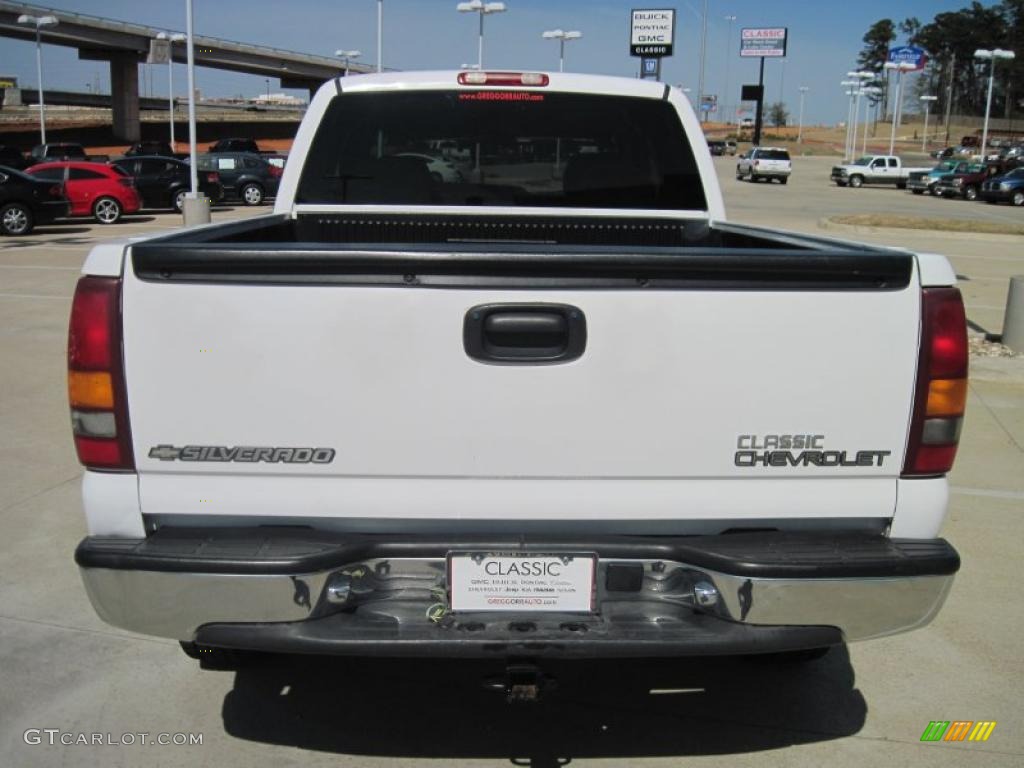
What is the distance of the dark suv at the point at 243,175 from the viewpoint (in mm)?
29719

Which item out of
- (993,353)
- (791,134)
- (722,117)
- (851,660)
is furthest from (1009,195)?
(722,117)

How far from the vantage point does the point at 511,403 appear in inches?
106

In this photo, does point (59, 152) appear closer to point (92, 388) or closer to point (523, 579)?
point (92, 388)

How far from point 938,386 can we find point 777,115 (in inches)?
6257

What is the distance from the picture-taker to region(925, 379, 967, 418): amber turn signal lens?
2.78 metres

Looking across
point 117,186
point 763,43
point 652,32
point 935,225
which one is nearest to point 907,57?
point 763,43

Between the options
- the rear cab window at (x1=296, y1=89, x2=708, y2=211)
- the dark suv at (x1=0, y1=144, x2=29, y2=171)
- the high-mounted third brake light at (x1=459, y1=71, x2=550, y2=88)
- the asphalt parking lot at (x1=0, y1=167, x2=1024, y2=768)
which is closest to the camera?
the asphalt parking lot at (x1=0, y1=167, x2=1024, y2=768)

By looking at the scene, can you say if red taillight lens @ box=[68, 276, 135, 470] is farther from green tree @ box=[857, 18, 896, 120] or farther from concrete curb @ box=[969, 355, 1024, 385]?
green tree @ box=[857, 18, 896, 120]

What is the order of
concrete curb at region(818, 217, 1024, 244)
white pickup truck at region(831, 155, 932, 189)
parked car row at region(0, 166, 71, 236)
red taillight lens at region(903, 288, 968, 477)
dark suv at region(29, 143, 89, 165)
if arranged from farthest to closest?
white pickup truck at region(831, 155, 932, 189) → dark suv at region(29, 143, 89, 165) → concrete curb at region(818, 217, 1024, 244) → parked car row at region(0, 166, 71, 236) → red taillight lens at region(903, 288, 968, 477)

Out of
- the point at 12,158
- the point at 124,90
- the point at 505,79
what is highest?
the point at 124,90

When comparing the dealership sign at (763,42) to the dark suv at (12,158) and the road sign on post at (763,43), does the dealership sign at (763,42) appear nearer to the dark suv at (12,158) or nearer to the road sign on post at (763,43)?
the road sign on post at (763,43)
